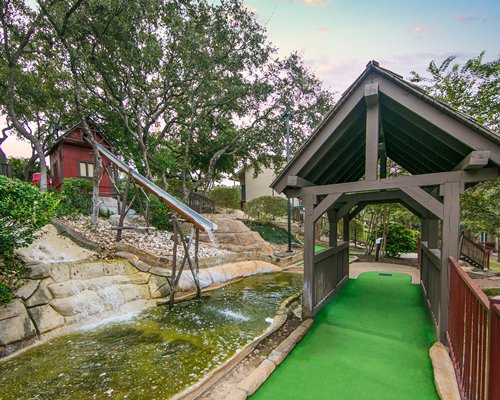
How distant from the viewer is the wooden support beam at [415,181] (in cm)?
330

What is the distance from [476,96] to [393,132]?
20.4 feet

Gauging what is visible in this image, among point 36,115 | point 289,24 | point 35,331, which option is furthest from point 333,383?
point 36,115

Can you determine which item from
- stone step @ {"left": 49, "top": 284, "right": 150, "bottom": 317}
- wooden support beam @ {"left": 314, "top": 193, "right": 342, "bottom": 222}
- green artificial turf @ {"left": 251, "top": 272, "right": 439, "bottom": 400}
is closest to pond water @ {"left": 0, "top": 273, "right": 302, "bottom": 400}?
stone step @ {"left": 49, "top": 284, "right": 150, "bottom": 317}

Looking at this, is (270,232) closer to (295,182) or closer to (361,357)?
(295,182)

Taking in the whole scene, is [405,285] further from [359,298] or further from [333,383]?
[333,383]

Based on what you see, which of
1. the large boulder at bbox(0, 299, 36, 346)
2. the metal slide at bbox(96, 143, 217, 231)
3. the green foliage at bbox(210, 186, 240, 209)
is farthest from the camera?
the green foliage at bbox(210, 186, 240, 209)

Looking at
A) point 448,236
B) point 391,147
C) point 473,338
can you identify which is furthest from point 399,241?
point 473,338

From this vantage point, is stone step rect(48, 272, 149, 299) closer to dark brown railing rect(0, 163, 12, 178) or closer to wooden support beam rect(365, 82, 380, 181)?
wooden support beam rect(365, 82, 380, 181)

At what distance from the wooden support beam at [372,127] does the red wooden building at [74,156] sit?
14165 mm

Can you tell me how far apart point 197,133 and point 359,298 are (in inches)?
544

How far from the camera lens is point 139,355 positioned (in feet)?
12.8

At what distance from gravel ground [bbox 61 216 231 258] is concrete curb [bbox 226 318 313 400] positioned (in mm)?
5321

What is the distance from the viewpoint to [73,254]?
7438 mm

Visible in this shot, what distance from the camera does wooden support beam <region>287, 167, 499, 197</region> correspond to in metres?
3.30
